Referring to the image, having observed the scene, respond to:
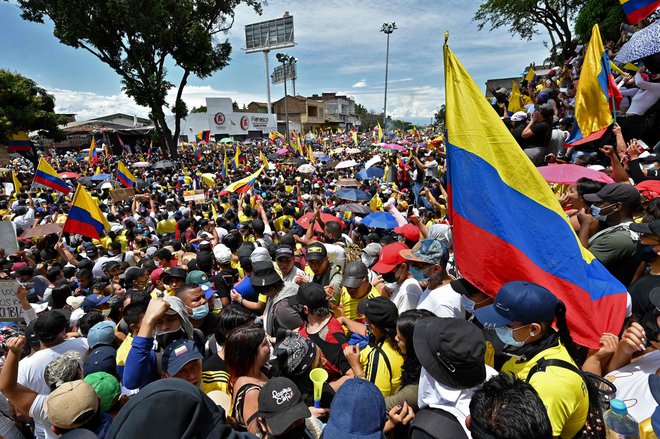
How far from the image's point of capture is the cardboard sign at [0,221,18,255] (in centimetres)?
490

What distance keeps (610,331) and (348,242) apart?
4075 millimetres

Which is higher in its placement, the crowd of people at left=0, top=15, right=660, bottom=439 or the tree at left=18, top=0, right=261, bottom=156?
the tree at left=18, top=0, right=261, bottom=156

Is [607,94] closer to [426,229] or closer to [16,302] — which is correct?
[426,229]

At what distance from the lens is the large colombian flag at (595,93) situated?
452 cm

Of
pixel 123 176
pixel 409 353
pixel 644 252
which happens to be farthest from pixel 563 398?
pixel 123 176

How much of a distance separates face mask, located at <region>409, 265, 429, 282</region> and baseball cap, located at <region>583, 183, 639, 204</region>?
1774 millimetres

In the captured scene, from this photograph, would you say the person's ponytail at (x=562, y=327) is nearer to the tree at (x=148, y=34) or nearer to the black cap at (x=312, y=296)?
the black cap at (x=312, y=296)

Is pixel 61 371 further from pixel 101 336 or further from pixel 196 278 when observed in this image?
pixel 196 278

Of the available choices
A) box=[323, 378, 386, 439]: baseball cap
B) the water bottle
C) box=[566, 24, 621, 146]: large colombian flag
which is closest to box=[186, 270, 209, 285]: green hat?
box=[323, 378, 386, 439]: baseball cap

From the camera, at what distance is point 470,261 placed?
2.55 meters

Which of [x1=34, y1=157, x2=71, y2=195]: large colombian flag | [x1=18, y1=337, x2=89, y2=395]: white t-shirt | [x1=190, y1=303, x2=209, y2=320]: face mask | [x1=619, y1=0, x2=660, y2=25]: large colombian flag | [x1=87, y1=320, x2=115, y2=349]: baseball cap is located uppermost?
[x1=619, y1=0, x2=660, y2=25]: large colombian flag

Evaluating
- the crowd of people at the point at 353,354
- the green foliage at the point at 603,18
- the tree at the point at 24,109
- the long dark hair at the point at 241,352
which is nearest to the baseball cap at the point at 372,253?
the crowd of people at the point at 353,354

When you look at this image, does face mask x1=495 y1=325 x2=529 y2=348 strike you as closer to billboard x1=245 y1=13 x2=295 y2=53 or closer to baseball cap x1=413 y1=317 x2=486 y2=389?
baseball cap x1=413 y1=317 x2=486 y2=389

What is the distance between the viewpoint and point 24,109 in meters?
22.9
